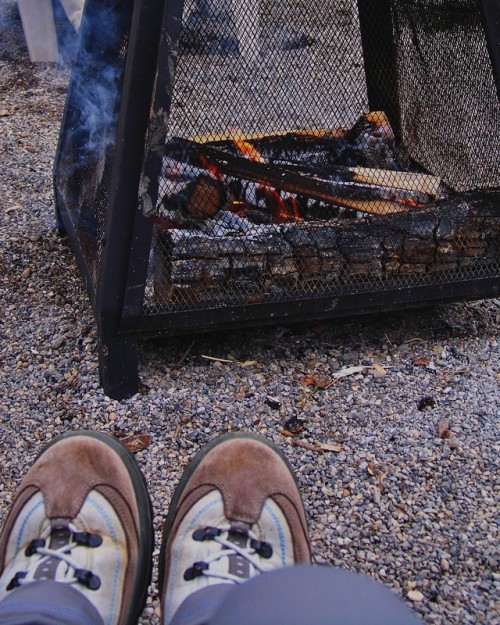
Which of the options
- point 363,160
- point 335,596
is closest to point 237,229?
point 363,160

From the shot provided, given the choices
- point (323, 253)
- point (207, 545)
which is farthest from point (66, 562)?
point (323, 253)

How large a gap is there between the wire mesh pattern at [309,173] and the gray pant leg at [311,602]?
1.27 meters

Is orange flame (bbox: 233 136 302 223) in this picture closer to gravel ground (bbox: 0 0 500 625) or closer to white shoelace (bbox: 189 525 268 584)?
gravel ground (bbox: 0 0 500 625)

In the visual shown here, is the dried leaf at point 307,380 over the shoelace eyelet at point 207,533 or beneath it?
beneath

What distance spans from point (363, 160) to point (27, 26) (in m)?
3.74

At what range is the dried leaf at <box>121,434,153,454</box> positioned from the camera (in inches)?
89.2

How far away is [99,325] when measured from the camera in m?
2.32

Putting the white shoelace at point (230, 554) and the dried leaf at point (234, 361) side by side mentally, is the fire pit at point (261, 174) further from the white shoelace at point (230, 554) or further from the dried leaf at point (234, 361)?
the white shoelace at point (230, 554)

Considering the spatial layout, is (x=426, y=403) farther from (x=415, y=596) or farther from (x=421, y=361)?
(x=415, y=596)

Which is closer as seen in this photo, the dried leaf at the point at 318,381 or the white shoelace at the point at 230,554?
the white shoelace at the point at 230,554

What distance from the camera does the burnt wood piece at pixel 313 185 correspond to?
8.83 ft

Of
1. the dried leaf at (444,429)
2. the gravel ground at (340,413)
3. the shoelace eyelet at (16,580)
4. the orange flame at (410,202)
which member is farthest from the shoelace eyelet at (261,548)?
the orange flame at (410,202)

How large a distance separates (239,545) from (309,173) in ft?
5.15

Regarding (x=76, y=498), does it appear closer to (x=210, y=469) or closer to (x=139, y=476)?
(x=139, y=476)
